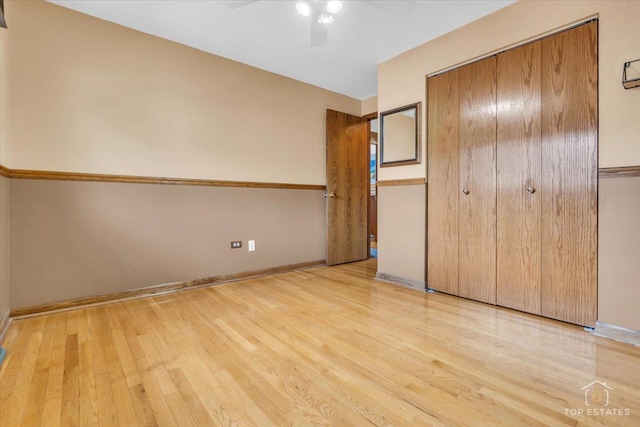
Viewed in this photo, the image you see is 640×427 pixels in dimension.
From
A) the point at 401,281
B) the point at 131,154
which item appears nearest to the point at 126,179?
the point at 131,154

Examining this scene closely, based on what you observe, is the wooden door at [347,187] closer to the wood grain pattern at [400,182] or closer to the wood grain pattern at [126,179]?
the wood grain pattern at [126,179]

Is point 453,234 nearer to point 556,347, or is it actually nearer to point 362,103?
point 556,347

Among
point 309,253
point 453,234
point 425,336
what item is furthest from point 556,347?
point 309,253

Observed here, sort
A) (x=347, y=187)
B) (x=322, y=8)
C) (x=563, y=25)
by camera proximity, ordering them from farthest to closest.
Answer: (x=347, y=187)
(x=322, y=8)
(x=563, y=25)

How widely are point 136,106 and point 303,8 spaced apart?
163 centimetres

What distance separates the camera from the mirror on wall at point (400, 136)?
9.27 ft

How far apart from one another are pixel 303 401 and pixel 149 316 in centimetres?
149

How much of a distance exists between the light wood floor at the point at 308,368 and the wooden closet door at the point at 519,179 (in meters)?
0.24

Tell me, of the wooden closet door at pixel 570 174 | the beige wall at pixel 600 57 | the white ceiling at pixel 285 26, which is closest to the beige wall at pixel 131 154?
the white ceiling at pixel 285 26

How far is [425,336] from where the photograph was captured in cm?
176

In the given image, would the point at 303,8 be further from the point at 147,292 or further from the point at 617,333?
the point at 617,333

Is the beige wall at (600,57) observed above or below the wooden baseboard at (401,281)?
above

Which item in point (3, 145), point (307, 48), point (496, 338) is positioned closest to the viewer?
point (496, 338)

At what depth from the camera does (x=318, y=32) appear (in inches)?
85.1
